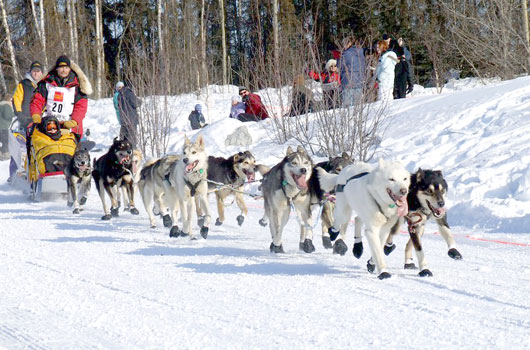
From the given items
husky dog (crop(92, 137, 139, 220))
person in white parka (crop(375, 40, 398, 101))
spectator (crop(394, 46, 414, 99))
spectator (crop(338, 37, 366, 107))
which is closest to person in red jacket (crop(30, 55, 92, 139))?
husky dog (crop(92, 137, 139, 220))

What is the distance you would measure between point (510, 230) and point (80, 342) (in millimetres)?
4442

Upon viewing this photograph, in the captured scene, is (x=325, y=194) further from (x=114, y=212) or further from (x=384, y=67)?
(x=384, y=67)

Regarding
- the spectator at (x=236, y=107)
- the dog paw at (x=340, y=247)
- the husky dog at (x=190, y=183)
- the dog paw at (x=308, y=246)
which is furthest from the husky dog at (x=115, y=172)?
the spectator at (x=236, y=107)

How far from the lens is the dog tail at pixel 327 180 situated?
515cm

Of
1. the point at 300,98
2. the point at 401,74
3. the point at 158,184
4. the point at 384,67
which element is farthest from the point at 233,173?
the point at 401,74

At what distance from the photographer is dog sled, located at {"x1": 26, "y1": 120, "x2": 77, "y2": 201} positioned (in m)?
8.47

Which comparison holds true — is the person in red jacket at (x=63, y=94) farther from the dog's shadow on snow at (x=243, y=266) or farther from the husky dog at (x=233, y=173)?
the dog's shadow on snow at (x=243, y=266)

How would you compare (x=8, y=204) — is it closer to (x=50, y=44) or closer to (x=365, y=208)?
(x=365, y=208)

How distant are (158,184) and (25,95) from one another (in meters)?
3.52

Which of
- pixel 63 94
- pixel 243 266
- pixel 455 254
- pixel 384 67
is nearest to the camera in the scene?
pixel 455 254

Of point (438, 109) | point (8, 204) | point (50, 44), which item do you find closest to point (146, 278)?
point (8, 204)

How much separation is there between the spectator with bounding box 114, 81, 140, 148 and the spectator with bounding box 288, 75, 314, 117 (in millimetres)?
2954

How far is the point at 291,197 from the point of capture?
17.3 ft

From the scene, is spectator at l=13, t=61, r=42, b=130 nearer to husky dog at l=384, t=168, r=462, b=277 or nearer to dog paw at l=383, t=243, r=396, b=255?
dog paw at l=383, t=243, r=396, b=255
